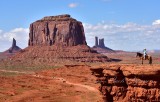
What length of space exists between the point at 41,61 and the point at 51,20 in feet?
75.3

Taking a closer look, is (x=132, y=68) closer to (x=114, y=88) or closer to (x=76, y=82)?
(x=114, y=88)

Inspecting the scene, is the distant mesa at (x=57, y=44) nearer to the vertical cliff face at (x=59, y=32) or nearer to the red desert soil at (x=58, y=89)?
the vertical cliff face at (x=59, y=32)

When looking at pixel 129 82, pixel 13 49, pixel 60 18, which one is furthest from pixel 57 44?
pixel 129 82

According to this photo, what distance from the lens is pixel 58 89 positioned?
49156mm

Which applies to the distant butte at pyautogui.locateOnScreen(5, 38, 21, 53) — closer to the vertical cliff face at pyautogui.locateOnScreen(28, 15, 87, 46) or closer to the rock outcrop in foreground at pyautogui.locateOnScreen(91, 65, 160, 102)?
the vertical cliff face at pyautogui.locateOnScreen(28, 15, 87, 46)

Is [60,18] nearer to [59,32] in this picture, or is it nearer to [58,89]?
[59,32]

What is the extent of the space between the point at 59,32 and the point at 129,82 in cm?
11152

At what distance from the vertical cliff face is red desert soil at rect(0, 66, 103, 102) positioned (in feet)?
172

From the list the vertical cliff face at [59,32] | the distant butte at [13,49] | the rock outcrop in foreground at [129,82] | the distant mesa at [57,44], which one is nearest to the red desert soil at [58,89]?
the rock outcrop in foreground at [129,82]

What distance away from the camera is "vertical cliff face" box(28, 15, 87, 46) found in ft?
425

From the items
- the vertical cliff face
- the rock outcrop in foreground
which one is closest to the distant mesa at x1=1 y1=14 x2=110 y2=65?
the vertical cliff face

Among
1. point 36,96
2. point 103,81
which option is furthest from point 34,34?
point 103,81

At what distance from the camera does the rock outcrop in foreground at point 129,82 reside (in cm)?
1973

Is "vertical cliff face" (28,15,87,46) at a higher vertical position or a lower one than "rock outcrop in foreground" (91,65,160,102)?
higher
